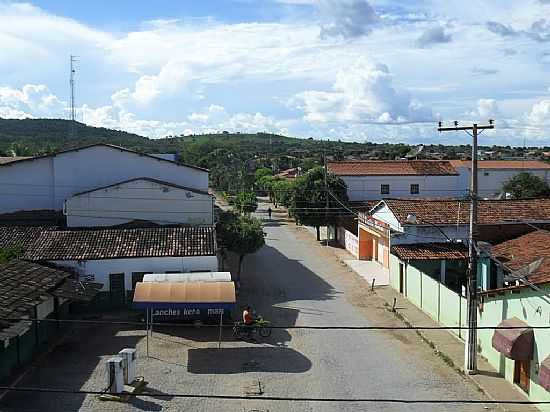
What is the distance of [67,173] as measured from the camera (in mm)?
36531

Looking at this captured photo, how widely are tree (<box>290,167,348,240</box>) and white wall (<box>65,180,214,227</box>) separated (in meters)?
12.5

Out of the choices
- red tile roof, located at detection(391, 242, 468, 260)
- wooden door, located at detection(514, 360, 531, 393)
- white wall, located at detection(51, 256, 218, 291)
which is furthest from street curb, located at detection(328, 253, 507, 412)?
white wall, located at detection(51, 256, 218, 291)

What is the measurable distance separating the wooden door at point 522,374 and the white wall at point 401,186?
1302 inches

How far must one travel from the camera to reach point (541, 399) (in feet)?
52.2

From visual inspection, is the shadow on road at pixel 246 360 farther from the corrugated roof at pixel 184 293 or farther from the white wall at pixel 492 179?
the white wall at pixel 492 179

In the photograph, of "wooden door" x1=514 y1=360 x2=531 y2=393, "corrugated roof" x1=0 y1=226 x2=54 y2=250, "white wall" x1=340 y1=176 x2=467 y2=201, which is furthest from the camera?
"white wall" x1=340 y1=176 x2=467 y2=201

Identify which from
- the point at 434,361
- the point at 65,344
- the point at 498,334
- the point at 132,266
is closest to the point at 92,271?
the point at 132,266

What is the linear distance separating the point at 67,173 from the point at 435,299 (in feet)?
71.4

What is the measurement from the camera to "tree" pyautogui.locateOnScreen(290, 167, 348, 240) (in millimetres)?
44406

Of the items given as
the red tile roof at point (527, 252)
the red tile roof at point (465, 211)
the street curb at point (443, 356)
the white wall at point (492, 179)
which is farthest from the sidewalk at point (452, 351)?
the white wall at point (492, 179)

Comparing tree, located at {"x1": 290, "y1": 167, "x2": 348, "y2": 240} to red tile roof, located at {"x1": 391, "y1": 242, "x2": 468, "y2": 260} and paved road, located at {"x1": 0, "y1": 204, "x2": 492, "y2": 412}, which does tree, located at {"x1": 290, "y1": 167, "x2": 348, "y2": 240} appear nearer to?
red tile roof, located at {"x1": 391, "y1": 242, "x2": 468, "y2": 260}

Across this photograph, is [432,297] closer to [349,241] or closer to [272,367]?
[272,367]

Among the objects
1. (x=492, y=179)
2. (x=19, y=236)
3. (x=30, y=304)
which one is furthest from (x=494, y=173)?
(x=30, y=304)

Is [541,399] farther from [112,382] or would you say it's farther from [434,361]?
[112,382]
